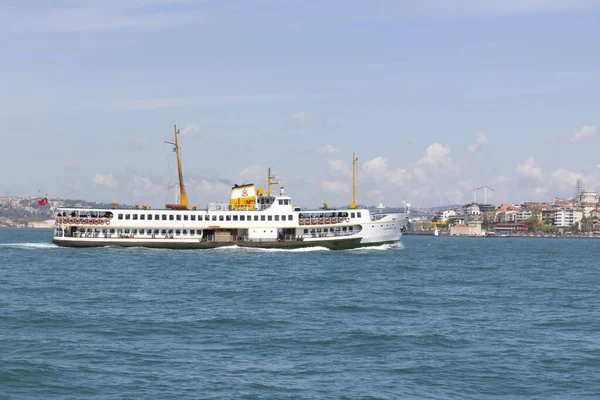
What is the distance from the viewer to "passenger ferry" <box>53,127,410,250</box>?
7888 centimetres

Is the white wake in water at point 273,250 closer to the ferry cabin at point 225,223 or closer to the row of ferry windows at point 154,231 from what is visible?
the ferry cabin at point 225,223

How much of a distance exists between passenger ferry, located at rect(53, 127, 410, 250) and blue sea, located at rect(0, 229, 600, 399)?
978 inches

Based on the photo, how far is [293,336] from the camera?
2905 cm

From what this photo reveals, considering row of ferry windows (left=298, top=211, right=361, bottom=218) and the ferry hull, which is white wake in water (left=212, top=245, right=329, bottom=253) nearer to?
the ferry hull

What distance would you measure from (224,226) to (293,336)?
50.7 metres

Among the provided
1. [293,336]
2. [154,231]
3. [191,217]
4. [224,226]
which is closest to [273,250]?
[224,226]

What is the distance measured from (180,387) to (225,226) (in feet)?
189

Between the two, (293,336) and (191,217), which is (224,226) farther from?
(293,336)

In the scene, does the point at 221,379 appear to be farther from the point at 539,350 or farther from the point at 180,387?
the point at 539,350

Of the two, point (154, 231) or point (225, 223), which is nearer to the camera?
point (225, 223)

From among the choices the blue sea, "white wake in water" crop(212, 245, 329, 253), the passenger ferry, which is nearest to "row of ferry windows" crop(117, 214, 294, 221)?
the passenger ferry

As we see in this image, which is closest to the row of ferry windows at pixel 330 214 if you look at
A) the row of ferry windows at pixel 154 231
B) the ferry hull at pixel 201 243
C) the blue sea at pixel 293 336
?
the ferry hull at pixel 201 243

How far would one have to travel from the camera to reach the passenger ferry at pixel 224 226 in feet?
259

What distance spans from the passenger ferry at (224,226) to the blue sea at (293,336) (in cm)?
2485
